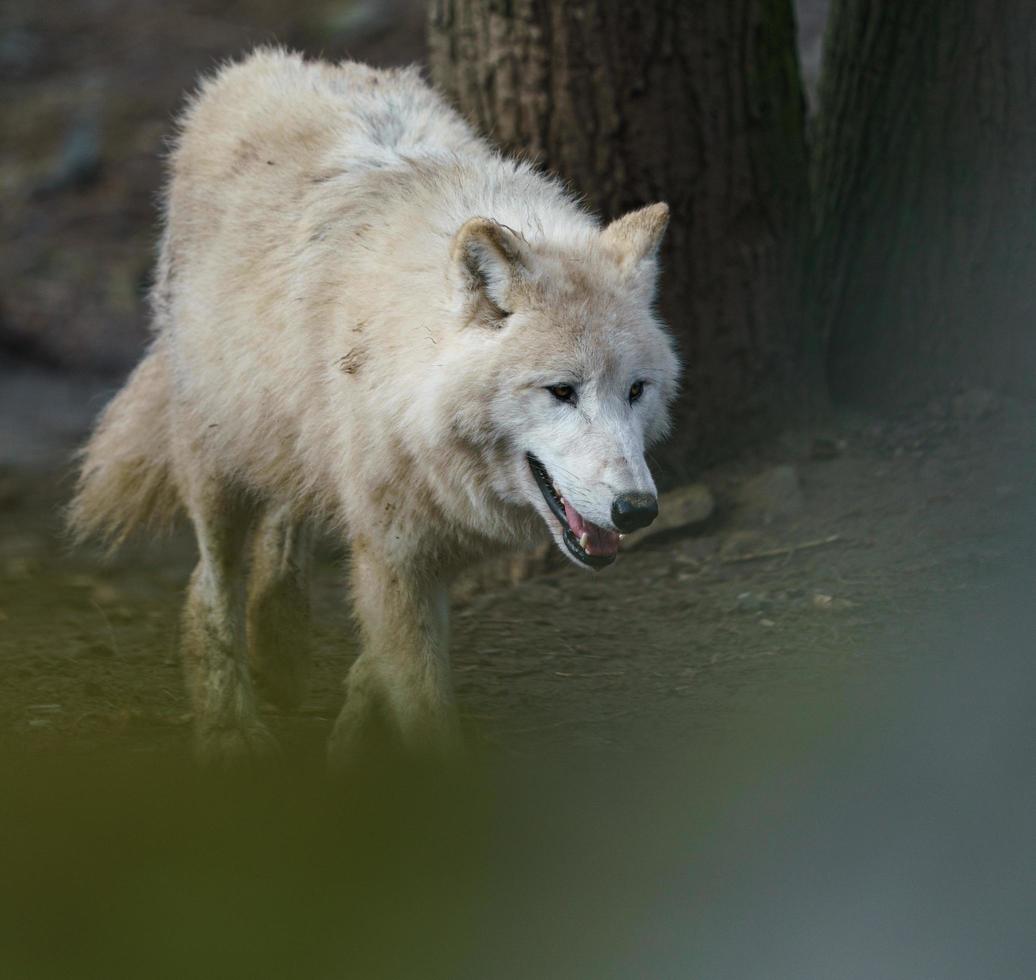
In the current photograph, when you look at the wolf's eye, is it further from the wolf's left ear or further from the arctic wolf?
the wolf's left ear

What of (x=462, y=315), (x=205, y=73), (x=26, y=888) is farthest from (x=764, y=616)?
(x=205, y=73)

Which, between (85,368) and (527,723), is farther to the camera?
(85,368)

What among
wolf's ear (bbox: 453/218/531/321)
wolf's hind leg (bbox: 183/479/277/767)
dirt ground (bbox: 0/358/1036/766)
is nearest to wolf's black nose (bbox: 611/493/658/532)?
wolf's ear (bbox: 453/218/531/321)

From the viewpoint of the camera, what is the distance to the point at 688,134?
5449 millimetres

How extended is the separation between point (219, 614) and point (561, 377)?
1819 millimetres

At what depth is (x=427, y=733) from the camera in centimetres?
390

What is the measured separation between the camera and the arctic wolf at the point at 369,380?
3518 millimetres

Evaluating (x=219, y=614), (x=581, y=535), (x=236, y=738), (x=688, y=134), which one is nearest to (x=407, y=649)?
(x=236, y=738)

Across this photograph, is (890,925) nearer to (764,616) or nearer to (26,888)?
Answer: (26,888)

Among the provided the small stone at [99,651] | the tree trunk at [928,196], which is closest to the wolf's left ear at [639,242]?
the tree trunk at [928,196]

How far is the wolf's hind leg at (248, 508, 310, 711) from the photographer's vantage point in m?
4.99

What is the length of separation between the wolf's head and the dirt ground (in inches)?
36.6

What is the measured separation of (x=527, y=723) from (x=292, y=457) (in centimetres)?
121

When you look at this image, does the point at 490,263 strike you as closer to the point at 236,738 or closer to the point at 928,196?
the point at 236,738
